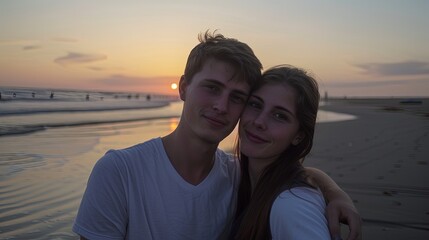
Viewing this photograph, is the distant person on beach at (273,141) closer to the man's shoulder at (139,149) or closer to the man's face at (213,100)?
the man's face at (213,100)

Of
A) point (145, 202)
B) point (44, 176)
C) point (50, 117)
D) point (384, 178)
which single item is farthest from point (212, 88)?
point (50, 117)

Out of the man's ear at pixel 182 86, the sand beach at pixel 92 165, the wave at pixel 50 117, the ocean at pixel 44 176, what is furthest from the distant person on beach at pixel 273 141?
the wave at pixel 50 117

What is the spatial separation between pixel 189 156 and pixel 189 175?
0.15 m

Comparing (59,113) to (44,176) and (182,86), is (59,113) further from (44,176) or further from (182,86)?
(182,86)

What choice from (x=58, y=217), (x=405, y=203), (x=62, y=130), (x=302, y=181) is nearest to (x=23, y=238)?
(x=58, y=217)

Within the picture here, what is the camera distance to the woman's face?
9.63 feet

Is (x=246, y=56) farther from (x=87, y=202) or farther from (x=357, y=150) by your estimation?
(x=357, y=150)

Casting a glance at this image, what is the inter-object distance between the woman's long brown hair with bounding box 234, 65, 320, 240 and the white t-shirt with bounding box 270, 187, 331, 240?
217 millimetres

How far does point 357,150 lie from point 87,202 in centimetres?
1098

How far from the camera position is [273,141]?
301 cm

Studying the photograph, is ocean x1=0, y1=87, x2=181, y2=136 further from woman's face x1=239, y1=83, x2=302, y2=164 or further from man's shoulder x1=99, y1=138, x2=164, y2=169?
woman's face x1=239, y1=83, x2=302, y2=164

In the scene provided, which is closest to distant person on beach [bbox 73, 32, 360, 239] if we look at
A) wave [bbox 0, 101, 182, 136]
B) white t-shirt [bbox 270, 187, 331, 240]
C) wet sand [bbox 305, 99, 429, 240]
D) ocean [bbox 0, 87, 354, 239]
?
white t-shirt [bbox 270, 187, 331, 240]

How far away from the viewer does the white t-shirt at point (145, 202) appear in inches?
96.7

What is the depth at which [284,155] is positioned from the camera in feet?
10.2
